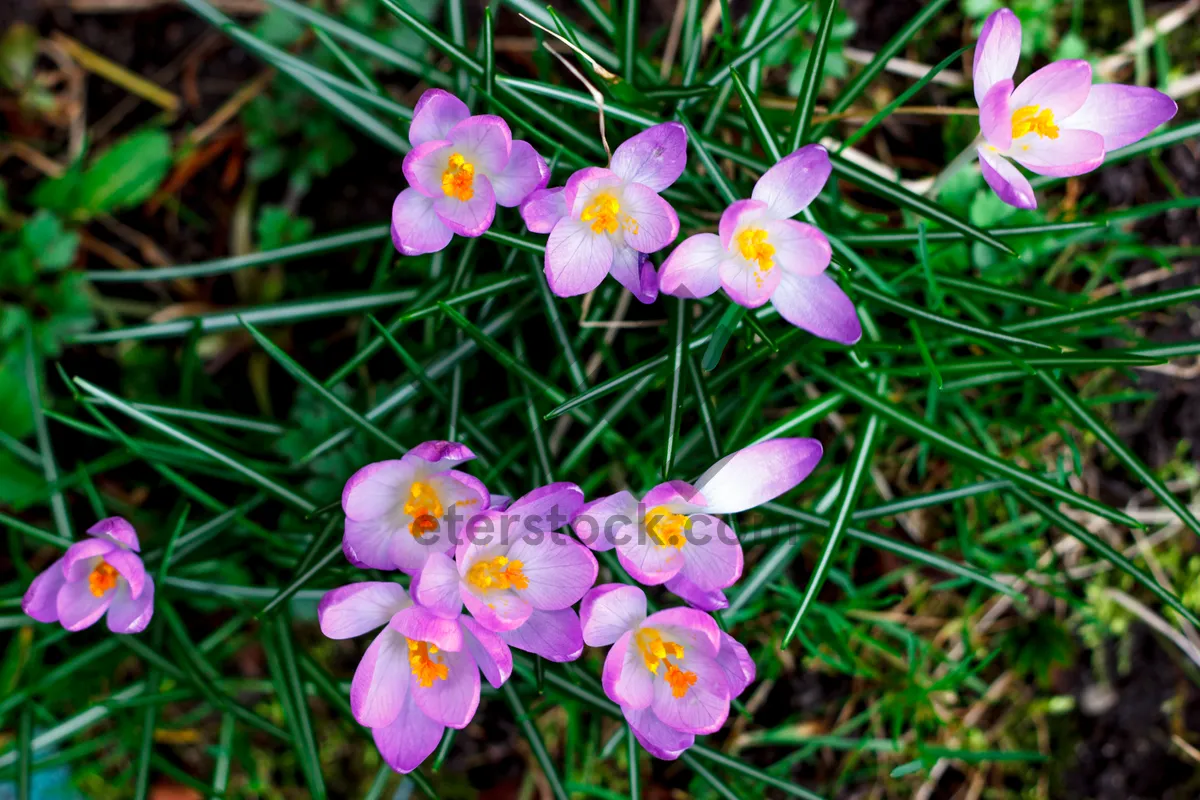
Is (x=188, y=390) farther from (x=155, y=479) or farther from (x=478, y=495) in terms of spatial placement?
(x=478, y=495)

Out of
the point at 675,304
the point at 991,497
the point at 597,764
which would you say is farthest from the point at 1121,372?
the point at 597,764

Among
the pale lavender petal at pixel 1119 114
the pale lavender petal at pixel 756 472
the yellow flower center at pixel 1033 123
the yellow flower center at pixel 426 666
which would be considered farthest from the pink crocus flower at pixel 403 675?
the pale lavender petal at pixel 1119 114

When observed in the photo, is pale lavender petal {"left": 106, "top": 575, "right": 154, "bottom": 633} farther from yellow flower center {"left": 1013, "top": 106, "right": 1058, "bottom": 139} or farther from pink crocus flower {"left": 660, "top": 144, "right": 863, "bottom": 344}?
yellow flower center {"left": 1013, "top": 106, "right": 1058, "bottom": 139}

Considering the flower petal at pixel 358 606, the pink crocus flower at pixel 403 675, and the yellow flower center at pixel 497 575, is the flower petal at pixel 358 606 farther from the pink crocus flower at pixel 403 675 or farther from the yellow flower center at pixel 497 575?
the yellow flower center at pixel 497 575

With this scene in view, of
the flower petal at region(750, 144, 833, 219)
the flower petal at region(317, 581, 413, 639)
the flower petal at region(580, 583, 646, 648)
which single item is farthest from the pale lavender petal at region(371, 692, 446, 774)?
the flower petal at region(750, 144, 833, 219)

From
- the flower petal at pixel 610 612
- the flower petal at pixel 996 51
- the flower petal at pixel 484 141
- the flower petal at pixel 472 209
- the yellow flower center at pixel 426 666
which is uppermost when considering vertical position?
the flower petal at pixel 996 51
